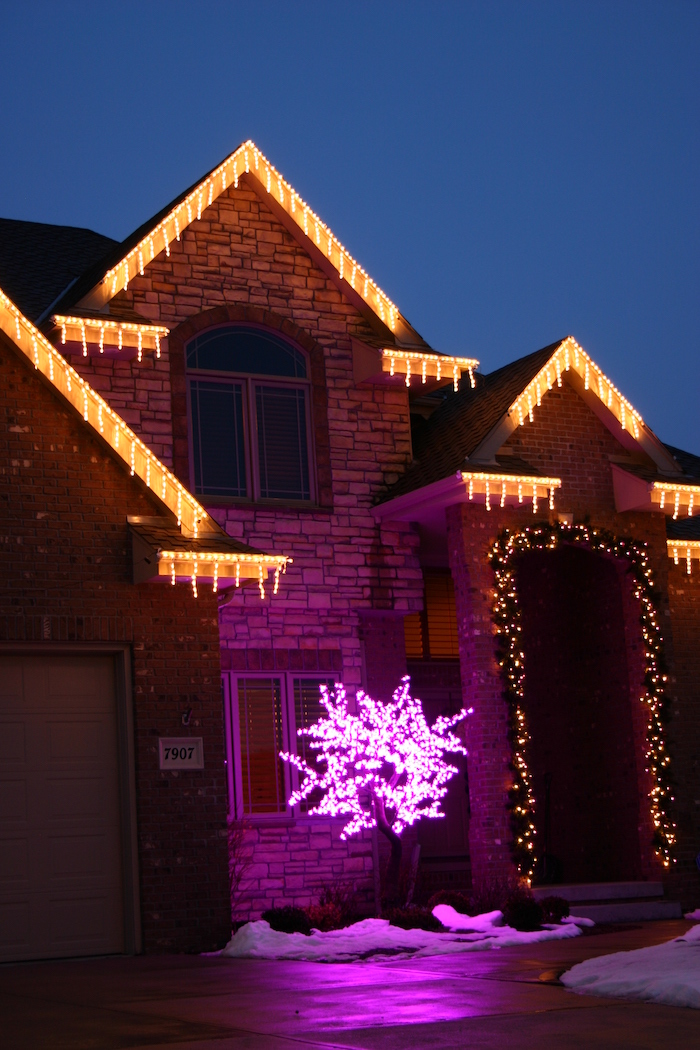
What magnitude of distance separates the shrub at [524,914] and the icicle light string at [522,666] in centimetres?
172

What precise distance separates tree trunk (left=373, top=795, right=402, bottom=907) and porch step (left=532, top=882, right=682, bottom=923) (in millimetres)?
1532

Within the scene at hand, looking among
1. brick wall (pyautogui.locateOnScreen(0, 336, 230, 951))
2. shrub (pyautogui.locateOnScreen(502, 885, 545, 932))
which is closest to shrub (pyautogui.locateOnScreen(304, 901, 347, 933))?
brick wall (pyautogui.locateOnScreen(0, 336, 230, 951))

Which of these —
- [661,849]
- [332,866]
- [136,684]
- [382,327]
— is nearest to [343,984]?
[136,684]

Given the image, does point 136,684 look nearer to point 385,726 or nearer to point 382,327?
point 385,726

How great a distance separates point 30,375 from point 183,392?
3242mm

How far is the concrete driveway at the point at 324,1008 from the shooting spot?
7.08 meters

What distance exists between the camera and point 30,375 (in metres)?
12.9

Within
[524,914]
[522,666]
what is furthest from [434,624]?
[524,914]

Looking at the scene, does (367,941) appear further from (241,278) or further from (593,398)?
(241,278)

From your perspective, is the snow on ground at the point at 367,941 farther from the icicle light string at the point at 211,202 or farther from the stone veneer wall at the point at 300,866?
the icicle light string at the point at 211,202

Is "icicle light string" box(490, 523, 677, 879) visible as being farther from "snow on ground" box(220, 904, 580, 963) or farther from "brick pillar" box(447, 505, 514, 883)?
"snow on ground" box(220, 904, 580, 963)

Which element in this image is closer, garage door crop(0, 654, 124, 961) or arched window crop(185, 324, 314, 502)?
garage door crop(0, 654, 124, 961)

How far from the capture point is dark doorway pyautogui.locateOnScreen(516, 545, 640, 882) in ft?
57.3

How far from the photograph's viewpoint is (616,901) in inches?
632
